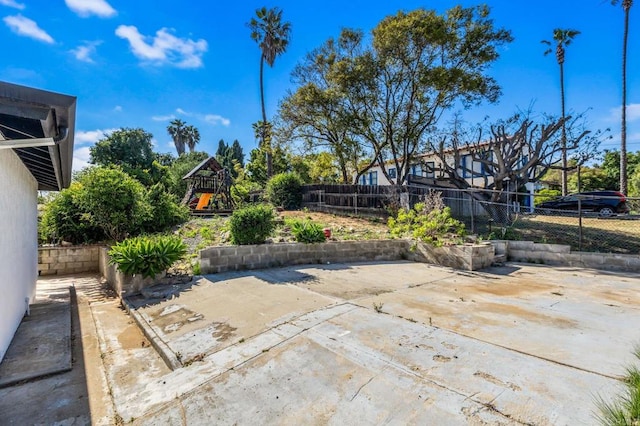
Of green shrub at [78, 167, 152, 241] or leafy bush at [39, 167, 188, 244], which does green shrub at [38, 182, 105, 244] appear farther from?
green shrub at [78, 167, 152, 241]

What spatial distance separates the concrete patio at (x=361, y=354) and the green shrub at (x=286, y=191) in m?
10.3

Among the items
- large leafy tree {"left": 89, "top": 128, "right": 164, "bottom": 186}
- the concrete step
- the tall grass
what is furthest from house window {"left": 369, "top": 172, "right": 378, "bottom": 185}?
the tall grass

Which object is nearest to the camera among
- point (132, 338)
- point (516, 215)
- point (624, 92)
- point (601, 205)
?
point (132, 338)

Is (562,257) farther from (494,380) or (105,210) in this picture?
(105,210)

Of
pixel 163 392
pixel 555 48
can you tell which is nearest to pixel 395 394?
pixel 163 392

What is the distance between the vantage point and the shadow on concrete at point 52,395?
2396mm

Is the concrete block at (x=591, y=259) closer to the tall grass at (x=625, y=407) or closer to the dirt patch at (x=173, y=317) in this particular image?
the tall grass at (x=625, y=407)

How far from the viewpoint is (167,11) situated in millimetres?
7520

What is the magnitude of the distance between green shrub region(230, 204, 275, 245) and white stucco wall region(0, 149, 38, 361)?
12.3 feet

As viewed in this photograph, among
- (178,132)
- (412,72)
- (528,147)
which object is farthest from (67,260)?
(178,132)

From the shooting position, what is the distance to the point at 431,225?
8.13 metres

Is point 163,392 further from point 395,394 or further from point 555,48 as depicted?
point 555,48

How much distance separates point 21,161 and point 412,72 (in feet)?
44.1

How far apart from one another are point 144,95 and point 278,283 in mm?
11877
